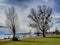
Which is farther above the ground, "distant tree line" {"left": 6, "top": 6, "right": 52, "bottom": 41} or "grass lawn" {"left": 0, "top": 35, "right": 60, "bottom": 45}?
"distant tree line" {"left": 6, "top": 6, "right": 52, "bottom": 41}

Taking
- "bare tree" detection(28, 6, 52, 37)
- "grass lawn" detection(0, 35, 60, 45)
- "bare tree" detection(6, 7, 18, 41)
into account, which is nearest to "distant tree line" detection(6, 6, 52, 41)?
"bare tree" detection(28, 6, 52, 37)

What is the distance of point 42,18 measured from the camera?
3129mm

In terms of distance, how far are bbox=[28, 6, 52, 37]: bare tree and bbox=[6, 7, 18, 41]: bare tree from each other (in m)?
0.36

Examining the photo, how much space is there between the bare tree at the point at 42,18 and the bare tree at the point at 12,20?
A: 364 millimetres

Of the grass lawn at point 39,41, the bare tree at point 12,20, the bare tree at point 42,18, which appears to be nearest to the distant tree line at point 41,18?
the bare tree at point 42,18

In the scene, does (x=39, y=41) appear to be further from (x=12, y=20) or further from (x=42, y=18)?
(x=12, y=20)

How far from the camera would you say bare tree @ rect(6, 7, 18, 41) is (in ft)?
9.56

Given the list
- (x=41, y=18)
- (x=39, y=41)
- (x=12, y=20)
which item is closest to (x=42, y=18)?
(x=41, y=18)

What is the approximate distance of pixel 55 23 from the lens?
3.19 m

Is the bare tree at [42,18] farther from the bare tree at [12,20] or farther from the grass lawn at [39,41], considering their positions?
the bare tree at [12,20]

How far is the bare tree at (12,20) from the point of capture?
2915mm

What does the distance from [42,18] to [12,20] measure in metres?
0.63

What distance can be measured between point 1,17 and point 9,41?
0.49 metres

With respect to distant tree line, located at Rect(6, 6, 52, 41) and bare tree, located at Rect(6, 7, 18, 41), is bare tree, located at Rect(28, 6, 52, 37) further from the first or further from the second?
bare tree, located at Rect(6, 7, 18, 41)
